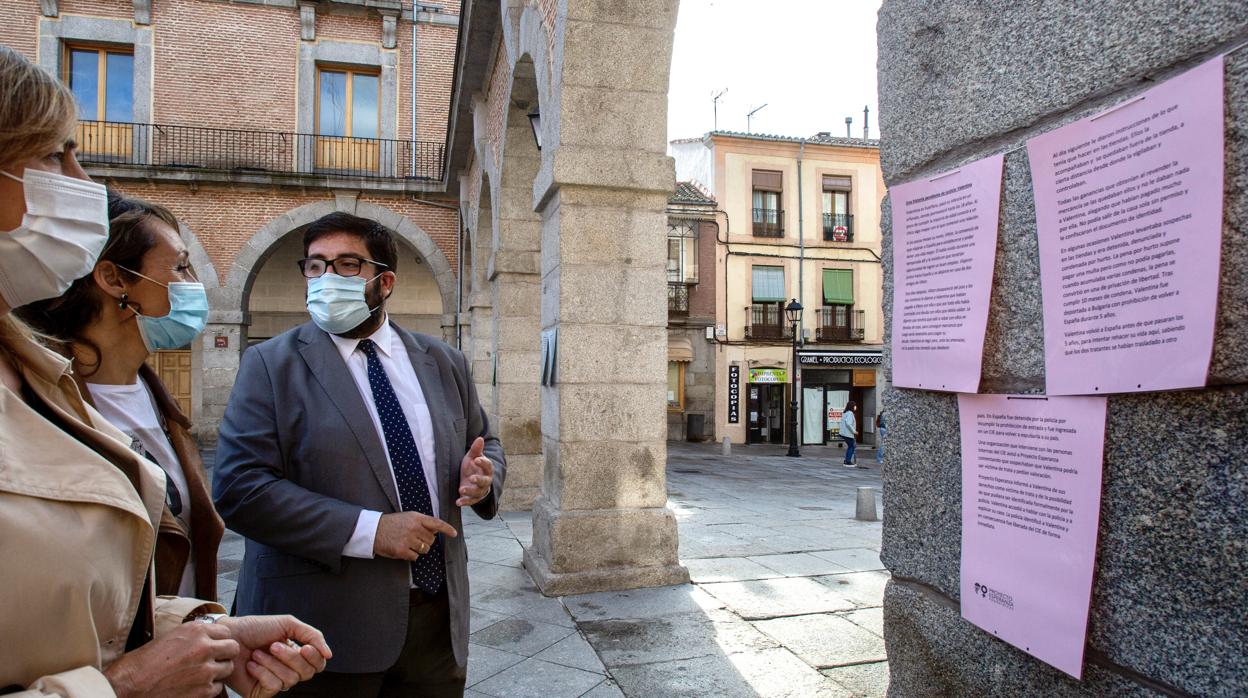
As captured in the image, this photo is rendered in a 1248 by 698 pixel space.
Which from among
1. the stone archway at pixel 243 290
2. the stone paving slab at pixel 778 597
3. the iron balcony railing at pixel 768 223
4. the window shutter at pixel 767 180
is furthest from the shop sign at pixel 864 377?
the stone paving slab at pixel 778 597

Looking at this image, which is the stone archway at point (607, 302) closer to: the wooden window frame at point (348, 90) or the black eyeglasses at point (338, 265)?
the black eyeglasses at point (338, 265)

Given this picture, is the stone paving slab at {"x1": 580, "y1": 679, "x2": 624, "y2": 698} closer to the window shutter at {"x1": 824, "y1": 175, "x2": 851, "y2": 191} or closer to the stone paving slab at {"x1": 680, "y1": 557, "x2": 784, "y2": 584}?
the stone paving slab at {"x1": 680, "y1": 557, "x2": 784, "y2": 584}

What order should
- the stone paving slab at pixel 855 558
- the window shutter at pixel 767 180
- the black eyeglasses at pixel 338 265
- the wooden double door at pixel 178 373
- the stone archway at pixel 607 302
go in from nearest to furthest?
1. the black eyeglasses at pixel 338 265
2. the stone archway at pixel 607 302
3. the stone paving slab at pixel 855 558
4. the wooden double door at pixel 178 373
5. the window shutter at pixel 767 180

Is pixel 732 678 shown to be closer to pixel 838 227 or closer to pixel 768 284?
pixel 768 284

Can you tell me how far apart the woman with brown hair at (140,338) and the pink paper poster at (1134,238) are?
2.09 meters

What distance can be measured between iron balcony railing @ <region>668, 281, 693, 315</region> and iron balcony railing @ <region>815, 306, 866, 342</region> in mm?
4839

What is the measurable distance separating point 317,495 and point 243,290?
1469 centimetres

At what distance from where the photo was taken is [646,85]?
4.77m

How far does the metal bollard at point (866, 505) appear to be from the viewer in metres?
7.38

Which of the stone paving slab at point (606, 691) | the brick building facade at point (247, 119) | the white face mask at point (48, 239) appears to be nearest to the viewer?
the white face mask at point (48, 239)

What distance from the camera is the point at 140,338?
207cm

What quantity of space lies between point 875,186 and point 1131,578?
26.2m

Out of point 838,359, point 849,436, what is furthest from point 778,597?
point 838,359

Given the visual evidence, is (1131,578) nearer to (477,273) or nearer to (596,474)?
(596,474)
